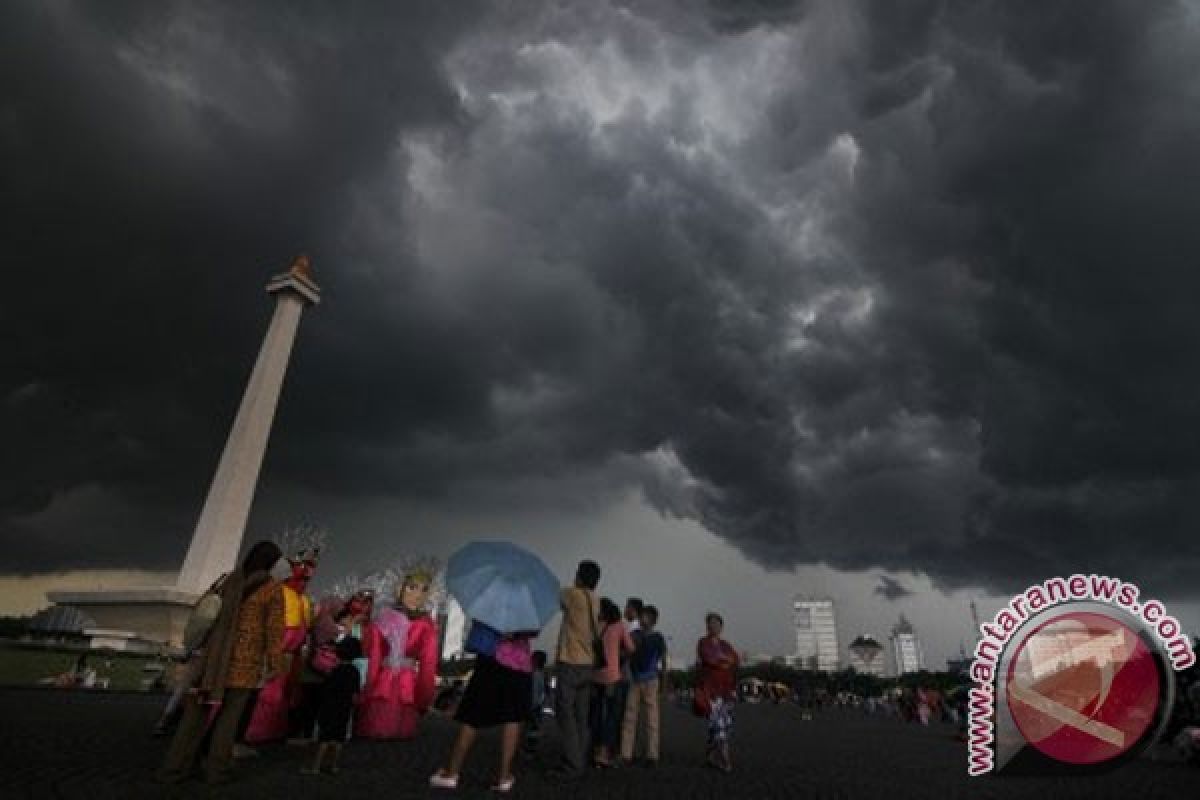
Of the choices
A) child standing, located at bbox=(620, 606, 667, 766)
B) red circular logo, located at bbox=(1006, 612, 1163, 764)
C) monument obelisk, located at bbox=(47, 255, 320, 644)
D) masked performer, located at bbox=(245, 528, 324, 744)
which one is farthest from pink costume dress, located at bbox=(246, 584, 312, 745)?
monument obelisk, located at bbox=(47, 255, 320, 644)

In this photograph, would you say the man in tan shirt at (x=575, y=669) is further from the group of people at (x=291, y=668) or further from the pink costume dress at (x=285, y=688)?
the pink costume dress at (x=285, y=688)

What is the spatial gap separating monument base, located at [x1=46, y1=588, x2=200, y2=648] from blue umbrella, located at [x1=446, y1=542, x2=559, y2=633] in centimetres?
3198

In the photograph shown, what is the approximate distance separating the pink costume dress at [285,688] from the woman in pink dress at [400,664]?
958 mm

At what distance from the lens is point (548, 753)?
1034cm

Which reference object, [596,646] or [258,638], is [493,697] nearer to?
[596,646]

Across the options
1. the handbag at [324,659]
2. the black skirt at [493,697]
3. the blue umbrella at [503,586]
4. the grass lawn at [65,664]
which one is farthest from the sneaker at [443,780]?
the grass lawn at [65,664]

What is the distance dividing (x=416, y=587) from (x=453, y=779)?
2.73 m

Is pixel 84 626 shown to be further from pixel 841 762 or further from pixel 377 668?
pixel 841 762

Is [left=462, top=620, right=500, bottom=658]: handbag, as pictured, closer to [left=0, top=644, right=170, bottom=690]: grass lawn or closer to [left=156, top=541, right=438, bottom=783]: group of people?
[left=156, top=541, right=438, bottom=783]: group of people

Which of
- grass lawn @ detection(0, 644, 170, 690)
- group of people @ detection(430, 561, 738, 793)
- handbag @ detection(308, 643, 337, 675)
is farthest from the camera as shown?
grass lawn @ detection(0, 644, 170, 690)

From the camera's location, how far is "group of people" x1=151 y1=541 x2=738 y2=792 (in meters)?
6.08

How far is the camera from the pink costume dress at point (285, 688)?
826 cm

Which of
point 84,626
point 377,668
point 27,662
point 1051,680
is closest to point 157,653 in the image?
point 27,662

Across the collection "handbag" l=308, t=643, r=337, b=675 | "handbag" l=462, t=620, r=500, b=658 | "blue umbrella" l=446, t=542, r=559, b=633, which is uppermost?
"blue umbrella" l=446, t=542, r=559, b=633
